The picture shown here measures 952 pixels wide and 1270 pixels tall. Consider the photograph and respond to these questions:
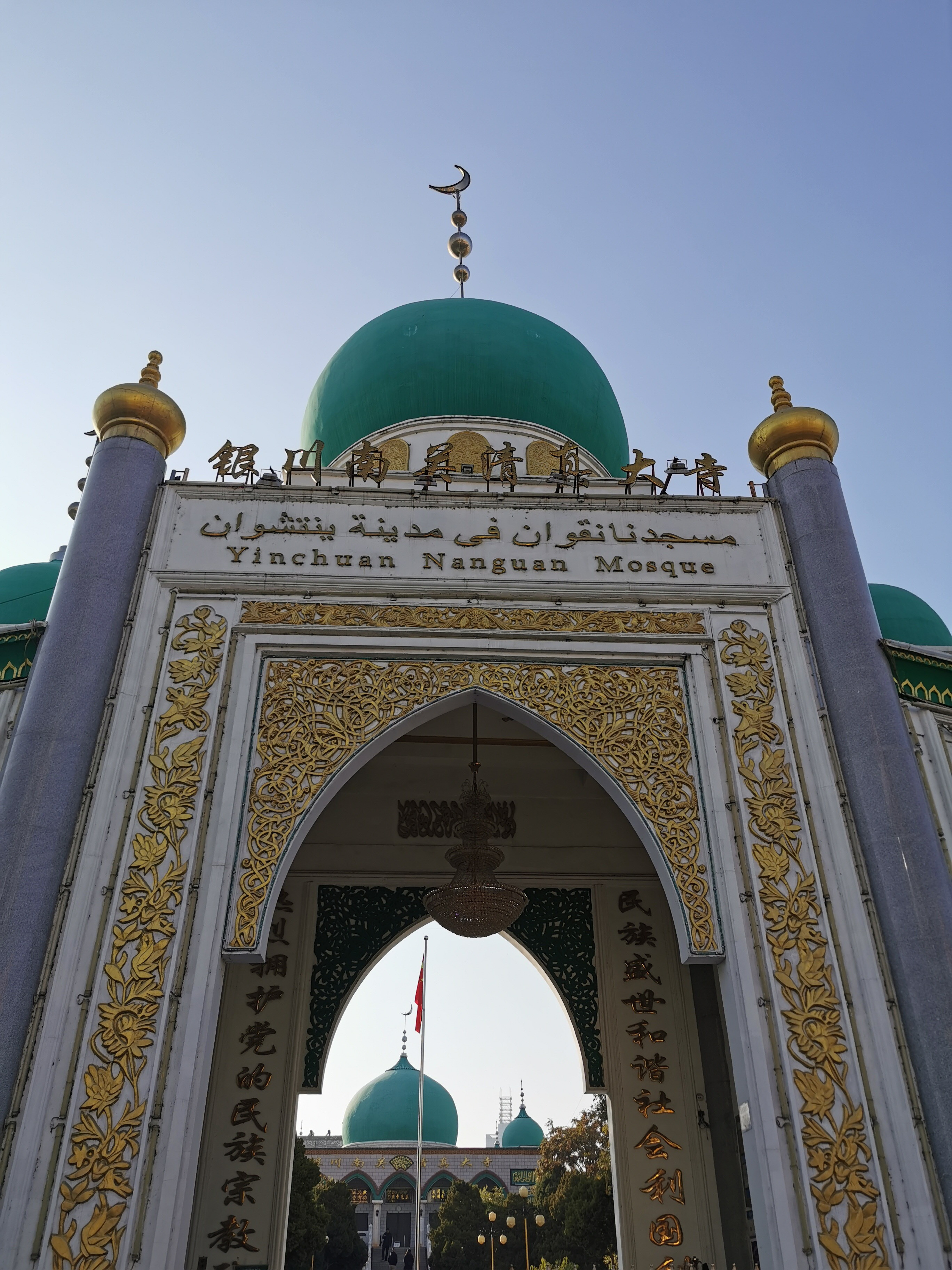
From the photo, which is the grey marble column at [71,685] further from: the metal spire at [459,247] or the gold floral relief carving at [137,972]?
the metal spire at [459,247]

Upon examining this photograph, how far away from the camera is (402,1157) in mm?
21609

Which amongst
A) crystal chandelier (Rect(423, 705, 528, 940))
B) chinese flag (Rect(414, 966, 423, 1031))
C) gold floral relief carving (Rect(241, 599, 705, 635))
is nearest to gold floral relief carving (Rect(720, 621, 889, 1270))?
gold floral relief carving (Rect(241, 599, 705, 635))

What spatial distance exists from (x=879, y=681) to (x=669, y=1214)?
149 inches

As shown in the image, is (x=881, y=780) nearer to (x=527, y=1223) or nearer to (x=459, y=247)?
(x=459, y=247)

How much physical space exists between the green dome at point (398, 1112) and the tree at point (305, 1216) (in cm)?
577

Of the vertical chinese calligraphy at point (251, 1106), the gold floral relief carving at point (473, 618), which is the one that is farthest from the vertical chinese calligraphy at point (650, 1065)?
the gold floral relief carving at point (473, 618)

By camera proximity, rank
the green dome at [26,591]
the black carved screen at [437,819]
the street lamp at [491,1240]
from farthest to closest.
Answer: the street lamp at [491,1240], the black carved screen at [437,819], the green dome at [26,591]

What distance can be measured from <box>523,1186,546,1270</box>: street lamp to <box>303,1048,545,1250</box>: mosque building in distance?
0.70 meters

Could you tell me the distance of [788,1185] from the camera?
434 cm

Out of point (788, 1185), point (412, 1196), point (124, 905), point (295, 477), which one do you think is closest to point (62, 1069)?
point (124, 905)

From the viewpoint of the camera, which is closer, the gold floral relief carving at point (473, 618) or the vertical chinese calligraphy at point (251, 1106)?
the gold floral relief carving at point (473, 618)

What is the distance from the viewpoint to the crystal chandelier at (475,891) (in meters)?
6.42

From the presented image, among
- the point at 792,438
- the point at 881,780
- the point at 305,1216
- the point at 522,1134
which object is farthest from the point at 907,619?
the point at 522,1134

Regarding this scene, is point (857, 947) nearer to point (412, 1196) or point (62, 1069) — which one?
point (62, 1069)
